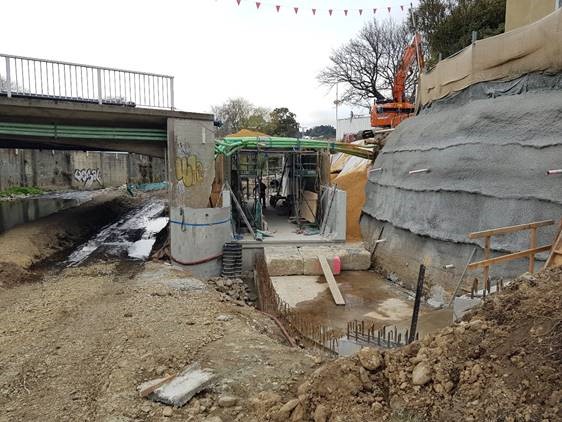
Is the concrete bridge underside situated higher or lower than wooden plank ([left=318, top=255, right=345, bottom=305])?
higher

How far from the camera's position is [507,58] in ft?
40.2

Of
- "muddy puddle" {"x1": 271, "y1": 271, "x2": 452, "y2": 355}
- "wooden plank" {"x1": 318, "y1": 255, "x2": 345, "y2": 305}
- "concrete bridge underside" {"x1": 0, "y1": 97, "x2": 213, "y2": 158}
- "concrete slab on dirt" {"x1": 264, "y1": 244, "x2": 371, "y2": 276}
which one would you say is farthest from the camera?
"concrete slab on dirt" {"x1": 264, "y1": 244, "x2": 371, "y2": 276}

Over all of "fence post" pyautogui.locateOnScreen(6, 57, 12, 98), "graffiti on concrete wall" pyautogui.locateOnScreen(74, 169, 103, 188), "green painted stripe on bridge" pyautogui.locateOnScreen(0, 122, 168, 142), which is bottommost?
"graffiti on concrete wall" pyautogui.locateOnScreen(74, 169, 103, 188)

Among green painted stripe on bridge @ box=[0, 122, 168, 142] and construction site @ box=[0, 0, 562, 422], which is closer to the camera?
construction site @ box=[0, 0, 562, 422]

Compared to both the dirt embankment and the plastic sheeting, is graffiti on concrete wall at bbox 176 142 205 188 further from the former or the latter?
the plastic sheeting

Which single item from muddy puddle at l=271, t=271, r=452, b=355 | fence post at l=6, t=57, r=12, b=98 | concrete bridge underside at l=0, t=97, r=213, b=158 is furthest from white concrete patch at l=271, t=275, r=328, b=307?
fence post at l=6, t=57, r=12, b=98

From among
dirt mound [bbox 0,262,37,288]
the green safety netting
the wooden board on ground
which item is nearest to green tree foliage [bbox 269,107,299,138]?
the green safety netting

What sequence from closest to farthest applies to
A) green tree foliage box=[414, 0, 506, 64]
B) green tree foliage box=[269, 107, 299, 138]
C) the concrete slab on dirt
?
the concrete slab on dirt → green tree foliage box=[414, 0, 506, 64] → green tree foliage box=[269, 107, 299, 138]

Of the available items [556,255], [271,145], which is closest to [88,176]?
[271,145]

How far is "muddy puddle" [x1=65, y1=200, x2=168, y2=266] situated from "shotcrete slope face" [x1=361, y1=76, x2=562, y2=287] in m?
10.2

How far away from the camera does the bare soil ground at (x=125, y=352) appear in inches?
205

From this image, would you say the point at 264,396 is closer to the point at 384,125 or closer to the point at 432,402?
the point at 432,402

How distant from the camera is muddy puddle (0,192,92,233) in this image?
2228 cm

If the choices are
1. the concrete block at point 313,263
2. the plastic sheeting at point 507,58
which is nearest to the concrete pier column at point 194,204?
the concrete block at point 313,263
